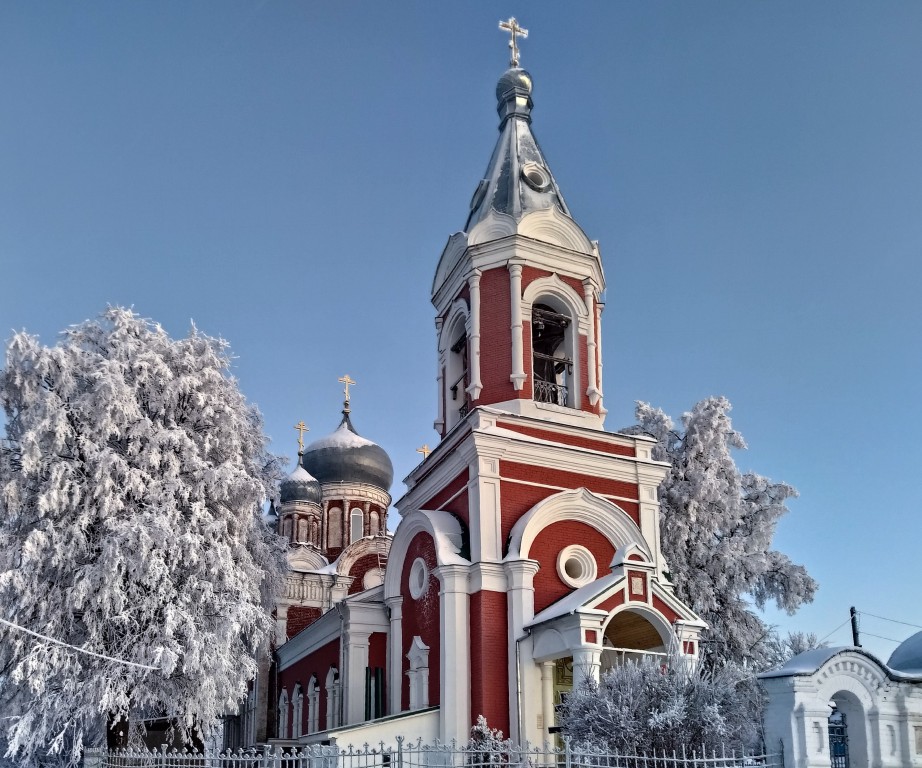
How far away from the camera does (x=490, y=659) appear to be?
47.7 ft

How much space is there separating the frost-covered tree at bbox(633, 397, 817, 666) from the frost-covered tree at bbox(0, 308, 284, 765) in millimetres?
8552

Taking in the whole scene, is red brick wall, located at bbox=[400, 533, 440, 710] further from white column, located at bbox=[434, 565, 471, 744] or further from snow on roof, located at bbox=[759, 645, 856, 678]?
snow on roof, located at bbox=[759, 645, 856, 678]

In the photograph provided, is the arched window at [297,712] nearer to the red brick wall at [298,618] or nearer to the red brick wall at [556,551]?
the red brick wall at [298,618]

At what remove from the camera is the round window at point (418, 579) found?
16.5 m

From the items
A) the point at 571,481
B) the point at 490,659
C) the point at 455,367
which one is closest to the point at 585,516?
the point at 571,481

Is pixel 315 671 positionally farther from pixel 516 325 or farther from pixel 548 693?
pixel 516 325

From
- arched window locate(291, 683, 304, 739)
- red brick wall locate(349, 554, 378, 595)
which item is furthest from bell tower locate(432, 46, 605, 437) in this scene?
red brick wall locate(349, 554, 378, 595)

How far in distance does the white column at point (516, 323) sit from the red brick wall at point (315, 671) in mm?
7637

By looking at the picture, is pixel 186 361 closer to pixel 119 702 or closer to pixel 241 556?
pixel 241 556

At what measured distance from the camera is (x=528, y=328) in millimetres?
17016

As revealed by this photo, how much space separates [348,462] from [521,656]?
62.5 feet

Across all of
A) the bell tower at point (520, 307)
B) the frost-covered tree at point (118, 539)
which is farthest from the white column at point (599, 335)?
the frost-covered tree at point (118, 539)

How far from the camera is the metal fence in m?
8.86

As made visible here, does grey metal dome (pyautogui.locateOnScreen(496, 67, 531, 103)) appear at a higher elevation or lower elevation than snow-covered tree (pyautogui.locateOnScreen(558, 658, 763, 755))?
higher
